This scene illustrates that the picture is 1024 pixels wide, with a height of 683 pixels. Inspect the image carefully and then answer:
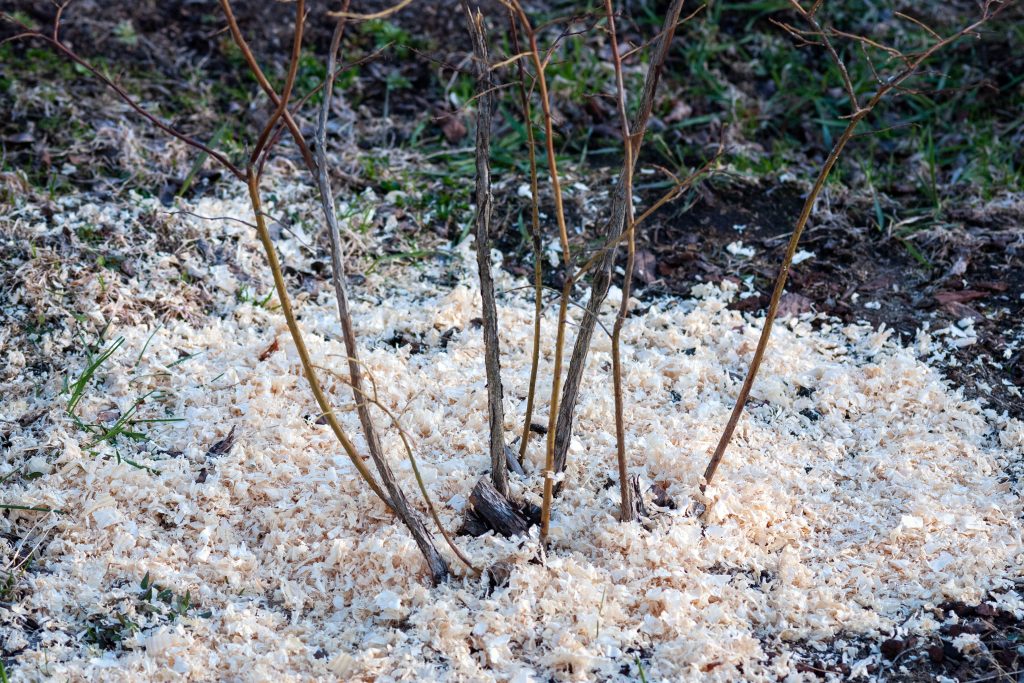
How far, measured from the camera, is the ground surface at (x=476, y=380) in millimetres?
1939

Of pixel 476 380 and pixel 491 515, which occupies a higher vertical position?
pixel 476 380

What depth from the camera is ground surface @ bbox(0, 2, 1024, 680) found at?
76.4 inches

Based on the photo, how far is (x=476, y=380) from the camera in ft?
8.82

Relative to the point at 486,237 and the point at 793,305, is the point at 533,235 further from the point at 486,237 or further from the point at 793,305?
the point at 793,305

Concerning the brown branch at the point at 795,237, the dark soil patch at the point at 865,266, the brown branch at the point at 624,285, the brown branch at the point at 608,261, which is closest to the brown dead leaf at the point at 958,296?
the dark soil patch at the point at 865,266

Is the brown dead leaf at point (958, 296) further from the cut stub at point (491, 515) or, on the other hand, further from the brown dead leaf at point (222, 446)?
the brown dead leaf at point (222, 446)

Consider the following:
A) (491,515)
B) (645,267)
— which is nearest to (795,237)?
(491,515)

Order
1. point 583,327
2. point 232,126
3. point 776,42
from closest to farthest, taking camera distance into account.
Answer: point 583,327 → point 232,126 → point 776,42

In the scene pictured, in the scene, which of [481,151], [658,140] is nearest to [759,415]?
[481,151]

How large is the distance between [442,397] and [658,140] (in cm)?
200

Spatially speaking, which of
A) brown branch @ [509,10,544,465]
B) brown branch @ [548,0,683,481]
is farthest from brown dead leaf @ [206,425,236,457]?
brown branch @ [548,0,683,481]

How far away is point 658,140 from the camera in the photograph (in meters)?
4.06

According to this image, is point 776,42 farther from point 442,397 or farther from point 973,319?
point 442,397

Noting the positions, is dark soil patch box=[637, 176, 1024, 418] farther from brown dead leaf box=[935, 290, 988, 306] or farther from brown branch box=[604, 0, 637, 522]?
brown branch box=[604, 0, 637, 522]
